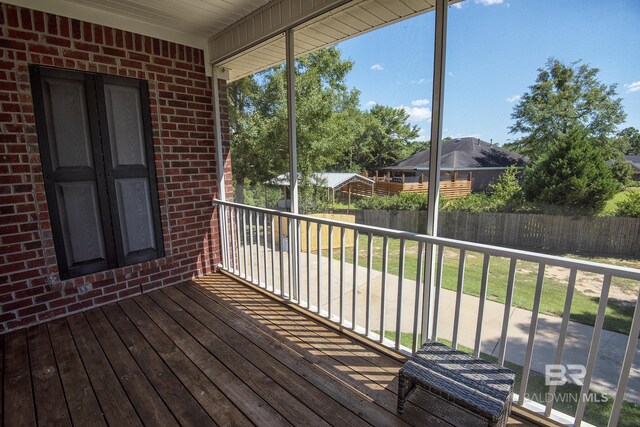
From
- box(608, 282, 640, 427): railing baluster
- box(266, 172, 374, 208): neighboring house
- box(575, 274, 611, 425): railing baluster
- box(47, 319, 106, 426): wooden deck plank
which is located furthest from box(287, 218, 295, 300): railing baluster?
box(608, 282, 640, 427): railing baluster

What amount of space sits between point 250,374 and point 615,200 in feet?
6.61

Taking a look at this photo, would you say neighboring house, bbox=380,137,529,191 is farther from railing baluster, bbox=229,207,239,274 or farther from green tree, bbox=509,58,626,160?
railing baluster, bbox=229,207,239,274

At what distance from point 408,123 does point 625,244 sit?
3.91 feet

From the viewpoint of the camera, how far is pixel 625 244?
126cm

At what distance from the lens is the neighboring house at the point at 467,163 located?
1523 millimetres

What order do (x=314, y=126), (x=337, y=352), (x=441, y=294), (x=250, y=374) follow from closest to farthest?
(x=250, y=374) → (x=337, y=352) → (x=441, y=294) → (x=314, y=126)

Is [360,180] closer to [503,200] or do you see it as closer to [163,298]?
[503,200]

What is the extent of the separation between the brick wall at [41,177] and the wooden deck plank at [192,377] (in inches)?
24.7

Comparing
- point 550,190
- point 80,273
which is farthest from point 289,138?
point 80,273

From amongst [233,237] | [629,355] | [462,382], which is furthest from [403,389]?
[233,237]

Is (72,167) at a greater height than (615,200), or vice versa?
(72,167)

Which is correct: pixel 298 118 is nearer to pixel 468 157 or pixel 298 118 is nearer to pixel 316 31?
pixel 316 31

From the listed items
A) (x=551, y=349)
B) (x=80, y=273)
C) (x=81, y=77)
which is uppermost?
(x=81, y=77)

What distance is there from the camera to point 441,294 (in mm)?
2547
